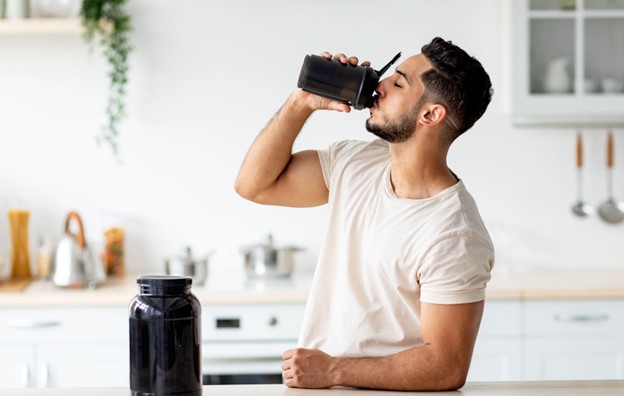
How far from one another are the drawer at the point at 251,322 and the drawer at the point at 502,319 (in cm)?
66

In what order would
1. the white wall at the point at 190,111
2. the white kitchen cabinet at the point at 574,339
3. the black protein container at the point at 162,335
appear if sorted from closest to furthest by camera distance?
1. the black protein container at the point at 162,335
2. the white kitchen cabinet at the point at 574,339
3. the white wall at the point at 190,111

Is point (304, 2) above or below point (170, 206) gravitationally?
above

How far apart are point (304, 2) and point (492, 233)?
1218 millimetres

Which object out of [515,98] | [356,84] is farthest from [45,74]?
[356,84]

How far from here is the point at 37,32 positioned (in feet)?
12.4

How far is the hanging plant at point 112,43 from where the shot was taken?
3.83 m

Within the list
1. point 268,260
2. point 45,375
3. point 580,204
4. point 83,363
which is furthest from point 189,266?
point 580,204

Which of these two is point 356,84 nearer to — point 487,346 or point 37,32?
point 487,346

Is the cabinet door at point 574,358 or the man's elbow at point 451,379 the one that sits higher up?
the man's elbow at point 451,379

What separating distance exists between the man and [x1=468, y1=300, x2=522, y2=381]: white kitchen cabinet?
54.4 inches

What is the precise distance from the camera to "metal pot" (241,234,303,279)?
148 inches

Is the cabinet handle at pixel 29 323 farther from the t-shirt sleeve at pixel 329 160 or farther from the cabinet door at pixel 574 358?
the cabinet door at pixel 574 358

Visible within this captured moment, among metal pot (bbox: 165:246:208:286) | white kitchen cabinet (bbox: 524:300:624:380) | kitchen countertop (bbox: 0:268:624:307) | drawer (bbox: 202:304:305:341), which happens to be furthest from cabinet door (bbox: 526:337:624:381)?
metal pot (bbox: 165:246:208:286)

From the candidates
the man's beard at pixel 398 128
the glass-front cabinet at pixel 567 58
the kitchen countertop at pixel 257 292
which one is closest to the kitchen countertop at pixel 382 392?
the man's beard at pixel 398 128
